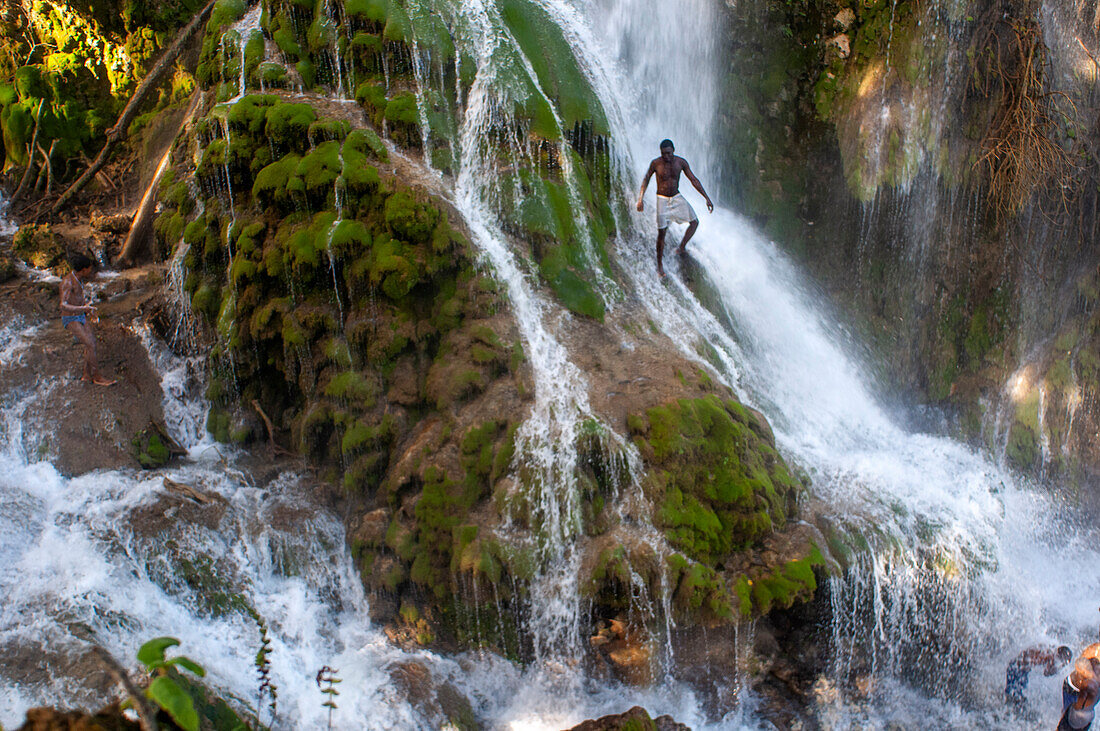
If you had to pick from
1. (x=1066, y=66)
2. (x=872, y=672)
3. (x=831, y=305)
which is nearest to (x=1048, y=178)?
(x=1066, y=66)

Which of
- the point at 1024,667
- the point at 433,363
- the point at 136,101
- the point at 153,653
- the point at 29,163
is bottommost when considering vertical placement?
the point at 1024,667

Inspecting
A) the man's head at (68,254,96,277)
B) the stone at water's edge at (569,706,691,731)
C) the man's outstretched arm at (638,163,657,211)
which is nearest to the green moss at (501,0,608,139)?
the man's outstretched arm at (638,163,657,211)

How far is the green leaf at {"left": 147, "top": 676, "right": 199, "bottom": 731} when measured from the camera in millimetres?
3053

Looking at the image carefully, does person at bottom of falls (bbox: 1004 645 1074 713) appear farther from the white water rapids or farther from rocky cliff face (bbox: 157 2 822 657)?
rocky cliff face (bbox: 157 2 822 657)

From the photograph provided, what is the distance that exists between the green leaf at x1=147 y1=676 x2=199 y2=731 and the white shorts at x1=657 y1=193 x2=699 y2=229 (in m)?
5.87

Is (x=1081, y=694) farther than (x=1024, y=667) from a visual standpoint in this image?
No

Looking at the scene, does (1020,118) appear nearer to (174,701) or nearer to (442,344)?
(442,344)

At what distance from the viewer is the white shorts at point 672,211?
7.61 meters

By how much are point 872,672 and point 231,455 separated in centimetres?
575

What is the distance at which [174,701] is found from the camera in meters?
3.08

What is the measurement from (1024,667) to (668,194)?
4982 mm

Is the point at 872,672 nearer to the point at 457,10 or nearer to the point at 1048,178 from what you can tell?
the point at 1048,178

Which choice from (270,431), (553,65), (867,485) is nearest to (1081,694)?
(867,485)

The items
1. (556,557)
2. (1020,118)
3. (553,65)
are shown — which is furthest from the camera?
(1020,118)
